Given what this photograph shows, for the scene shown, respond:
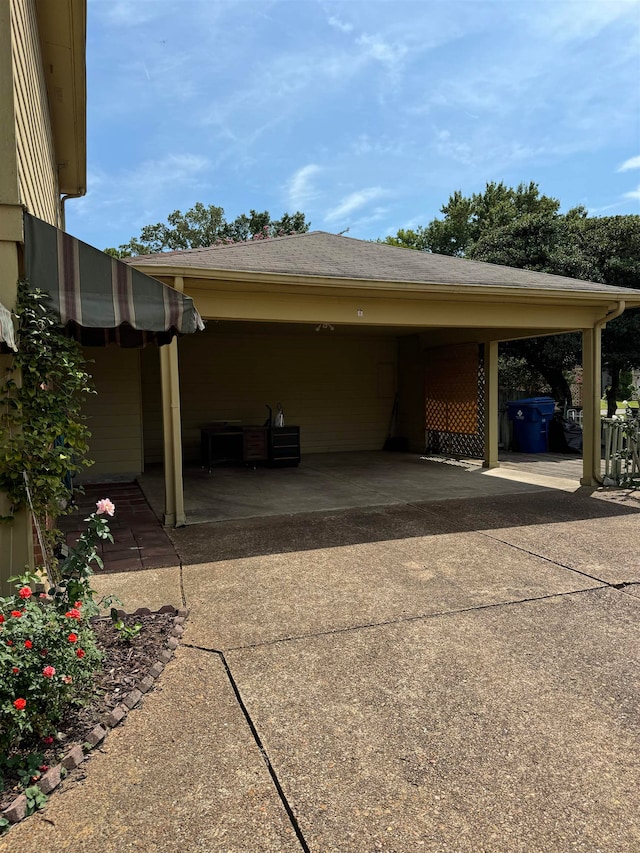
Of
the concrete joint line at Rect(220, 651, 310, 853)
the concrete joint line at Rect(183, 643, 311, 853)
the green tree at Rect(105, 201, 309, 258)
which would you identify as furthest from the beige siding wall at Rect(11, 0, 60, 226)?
the green tree at Rect(105, 201, 309, 258)

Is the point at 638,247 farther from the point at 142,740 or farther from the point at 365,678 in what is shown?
the point at 142,740

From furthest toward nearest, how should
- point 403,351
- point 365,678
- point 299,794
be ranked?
point 403,351, point 365,678, point 299,794

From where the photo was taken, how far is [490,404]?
10.2 m

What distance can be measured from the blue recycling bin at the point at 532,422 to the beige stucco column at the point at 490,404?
2.25 metres

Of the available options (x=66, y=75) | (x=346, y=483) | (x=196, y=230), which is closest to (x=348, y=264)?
(x=346, y=483)

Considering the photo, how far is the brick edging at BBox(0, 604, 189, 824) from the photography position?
1941 millimetres

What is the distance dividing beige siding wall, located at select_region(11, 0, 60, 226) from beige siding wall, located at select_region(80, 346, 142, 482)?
3747 mm

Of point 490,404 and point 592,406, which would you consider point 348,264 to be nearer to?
point 592,406

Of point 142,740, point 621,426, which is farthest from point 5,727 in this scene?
point 621,426

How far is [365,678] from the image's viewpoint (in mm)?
2838

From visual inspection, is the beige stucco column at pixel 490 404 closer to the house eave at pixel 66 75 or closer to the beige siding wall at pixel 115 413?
the beige siding wall at pixel 115 413

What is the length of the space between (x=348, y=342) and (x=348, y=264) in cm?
555

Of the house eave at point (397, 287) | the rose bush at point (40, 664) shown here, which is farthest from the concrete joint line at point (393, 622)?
the house eave at point (397, 287)

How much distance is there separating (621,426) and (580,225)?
9.53 metres
